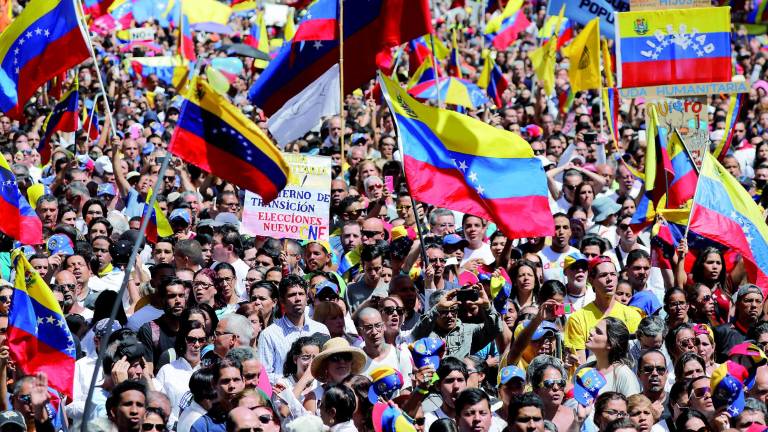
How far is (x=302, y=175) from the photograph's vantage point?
1153 centimetres

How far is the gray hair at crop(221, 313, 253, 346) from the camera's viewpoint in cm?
848

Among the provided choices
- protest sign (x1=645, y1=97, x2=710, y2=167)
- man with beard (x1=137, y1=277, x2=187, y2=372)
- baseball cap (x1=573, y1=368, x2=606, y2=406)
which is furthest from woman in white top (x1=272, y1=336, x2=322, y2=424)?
protest sign (x1=645, y1=97, x2=710, y2=167)

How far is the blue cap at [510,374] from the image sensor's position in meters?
8.28

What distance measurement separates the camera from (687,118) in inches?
555

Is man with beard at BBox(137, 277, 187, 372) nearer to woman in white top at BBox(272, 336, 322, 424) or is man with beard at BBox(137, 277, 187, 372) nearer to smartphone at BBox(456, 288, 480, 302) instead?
woman in white top at BBox(272, 336, 322, 424)

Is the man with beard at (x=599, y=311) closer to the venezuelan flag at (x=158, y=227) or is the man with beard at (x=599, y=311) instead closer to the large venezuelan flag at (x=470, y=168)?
the large venezuelan flag at (x=470, y=168)

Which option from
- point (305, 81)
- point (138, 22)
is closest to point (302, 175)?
point (305, 81)

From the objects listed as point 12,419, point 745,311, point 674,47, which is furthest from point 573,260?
point 12,419

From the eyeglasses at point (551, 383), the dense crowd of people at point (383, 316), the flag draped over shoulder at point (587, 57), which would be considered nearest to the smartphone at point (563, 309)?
the dense crowd of people at point (383, 316)

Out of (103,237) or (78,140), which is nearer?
(103,237)

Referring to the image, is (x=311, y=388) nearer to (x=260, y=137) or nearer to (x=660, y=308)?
(x=260, y=137)

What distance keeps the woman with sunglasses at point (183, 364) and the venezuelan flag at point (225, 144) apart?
0.88m

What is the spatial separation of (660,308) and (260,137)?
3.26 m

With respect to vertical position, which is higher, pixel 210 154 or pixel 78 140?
pixel 210 154
